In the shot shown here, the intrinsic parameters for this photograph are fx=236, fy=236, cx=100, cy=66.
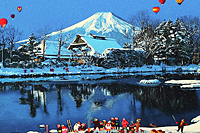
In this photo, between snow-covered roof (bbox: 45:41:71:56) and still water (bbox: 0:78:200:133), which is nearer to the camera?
still water (bbox: 0:78:200:133)

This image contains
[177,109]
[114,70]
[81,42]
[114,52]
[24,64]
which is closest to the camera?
[177,109]

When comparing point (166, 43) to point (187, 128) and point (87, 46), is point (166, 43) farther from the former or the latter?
point (187, 128)

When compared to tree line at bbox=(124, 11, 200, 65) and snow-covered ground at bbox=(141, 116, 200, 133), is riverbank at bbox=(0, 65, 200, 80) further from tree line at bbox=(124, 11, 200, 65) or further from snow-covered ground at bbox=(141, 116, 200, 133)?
snow-covered ground at bbox=(141, 116, 200, 133)

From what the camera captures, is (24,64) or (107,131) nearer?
(107,131)

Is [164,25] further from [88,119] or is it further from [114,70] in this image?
[88,119]

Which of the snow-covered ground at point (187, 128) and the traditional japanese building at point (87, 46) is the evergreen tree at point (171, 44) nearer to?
the traditional japanese building at point (87, 46)

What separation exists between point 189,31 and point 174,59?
9786 mm

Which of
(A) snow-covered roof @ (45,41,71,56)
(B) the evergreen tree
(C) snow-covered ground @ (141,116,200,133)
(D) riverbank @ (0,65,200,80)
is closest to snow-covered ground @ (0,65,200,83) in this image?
(D) riverbank @ (0,65,200,80)

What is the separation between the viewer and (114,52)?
145ft

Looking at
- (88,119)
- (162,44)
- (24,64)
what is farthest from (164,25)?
(88,119)

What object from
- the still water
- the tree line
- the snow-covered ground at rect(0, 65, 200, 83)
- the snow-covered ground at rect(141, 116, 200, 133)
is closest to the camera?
the snow-covered ground at rect(141, 116, 200, 133)


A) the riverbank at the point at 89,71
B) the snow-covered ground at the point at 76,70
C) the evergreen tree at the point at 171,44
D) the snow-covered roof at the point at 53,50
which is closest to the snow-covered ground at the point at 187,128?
the snow-covered ground at the point at 76,70

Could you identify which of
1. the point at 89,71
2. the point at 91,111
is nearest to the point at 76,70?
the point at 89,71

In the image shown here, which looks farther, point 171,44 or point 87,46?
point 87,46
